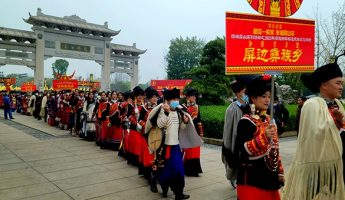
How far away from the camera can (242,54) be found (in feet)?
11.3

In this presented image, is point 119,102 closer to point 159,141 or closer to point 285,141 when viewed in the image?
point 159,141

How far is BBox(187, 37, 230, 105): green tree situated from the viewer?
18969mm

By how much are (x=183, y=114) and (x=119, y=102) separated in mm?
4382

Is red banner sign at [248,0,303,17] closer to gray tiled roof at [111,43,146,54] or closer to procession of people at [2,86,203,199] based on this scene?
procession of people at [2,86,203,199]

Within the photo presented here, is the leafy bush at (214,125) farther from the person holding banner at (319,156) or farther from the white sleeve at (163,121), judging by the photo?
the person holding banner at (319,156)

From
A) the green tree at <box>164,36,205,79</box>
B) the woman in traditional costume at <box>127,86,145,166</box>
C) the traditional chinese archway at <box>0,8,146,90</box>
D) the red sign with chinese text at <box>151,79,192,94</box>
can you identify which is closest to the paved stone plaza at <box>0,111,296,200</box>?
the woman in traditional costume at <box>127,86,145,166</box>

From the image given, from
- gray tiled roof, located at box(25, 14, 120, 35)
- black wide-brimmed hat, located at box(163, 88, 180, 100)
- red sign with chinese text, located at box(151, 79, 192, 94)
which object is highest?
gray tiled roof, located at box(25, 14, 120, 35)

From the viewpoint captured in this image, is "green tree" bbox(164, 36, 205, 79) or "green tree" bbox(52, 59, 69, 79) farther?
"green tree" bbox(52, 59, 69, 79)

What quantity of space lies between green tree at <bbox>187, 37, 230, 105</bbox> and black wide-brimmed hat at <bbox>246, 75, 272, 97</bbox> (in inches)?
629

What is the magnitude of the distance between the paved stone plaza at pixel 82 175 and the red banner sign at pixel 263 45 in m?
2.23

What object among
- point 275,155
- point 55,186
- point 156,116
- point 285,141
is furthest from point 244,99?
point 285,141

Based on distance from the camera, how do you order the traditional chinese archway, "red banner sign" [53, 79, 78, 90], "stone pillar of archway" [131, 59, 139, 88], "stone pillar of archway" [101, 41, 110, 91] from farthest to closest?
1. "stone pillar of archway" [131, 59, 139, 88]
2. "stone pillar of archway" [101, 41, 110, 91]
3. the traditional chinese archway
4. "red banner sign" [53, 79, 78, 90]

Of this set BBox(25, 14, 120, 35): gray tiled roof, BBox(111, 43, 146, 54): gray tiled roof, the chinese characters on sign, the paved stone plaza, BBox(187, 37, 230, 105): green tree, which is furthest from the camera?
BBox(111, 43, 146, 54): gray tiled roof

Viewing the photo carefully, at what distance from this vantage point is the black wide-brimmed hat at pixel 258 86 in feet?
8.94
